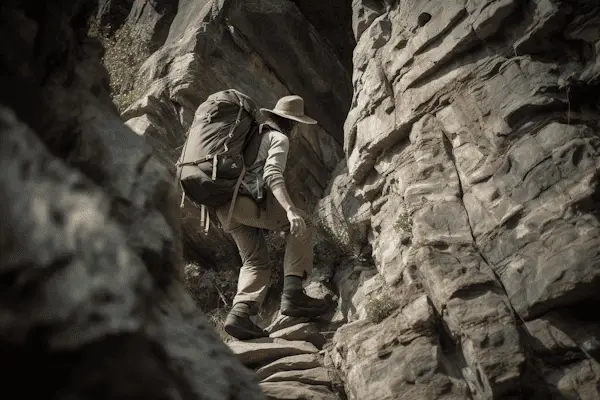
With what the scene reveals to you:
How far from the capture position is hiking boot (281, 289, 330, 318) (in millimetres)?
6996

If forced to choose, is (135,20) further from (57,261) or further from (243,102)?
(57,261)

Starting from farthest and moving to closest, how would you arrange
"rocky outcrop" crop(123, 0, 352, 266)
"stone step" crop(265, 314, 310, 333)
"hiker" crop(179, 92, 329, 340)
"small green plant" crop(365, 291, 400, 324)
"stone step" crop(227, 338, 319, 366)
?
"rocky outcrop" crop(123, 0, 352, 266) → "stone step" crop(265, 314, 310, 333) → "hiker" crop(179, 92, 329, 340) → "stone step" crop(227, 338, 319, 366) → "small green plant" crop(365, 291, 400, 324)

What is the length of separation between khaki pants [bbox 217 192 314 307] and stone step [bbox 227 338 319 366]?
720 millimetres

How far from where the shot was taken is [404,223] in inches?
255

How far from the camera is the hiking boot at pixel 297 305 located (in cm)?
700

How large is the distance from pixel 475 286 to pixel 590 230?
3.52 ft

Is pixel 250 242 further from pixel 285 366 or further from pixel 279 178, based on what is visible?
pixel 285 366

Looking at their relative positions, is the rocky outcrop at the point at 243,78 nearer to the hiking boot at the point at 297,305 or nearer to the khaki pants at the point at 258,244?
the khaki pants at the point at 258,244

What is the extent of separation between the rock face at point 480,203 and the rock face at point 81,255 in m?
2.95

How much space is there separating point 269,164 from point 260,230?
1097 mm

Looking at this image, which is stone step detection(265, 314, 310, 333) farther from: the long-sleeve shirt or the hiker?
the long-sleeve shirt

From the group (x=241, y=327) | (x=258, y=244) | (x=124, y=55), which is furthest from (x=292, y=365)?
(x=124, y=55)

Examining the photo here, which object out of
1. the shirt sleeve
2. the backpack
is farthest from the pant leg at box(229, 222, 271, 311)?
the shirt sleeve

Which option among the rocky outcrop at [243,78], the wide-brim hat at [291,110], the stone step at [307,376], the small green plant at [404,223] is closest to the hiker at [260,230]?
the wide-brim hat at [291,110]
